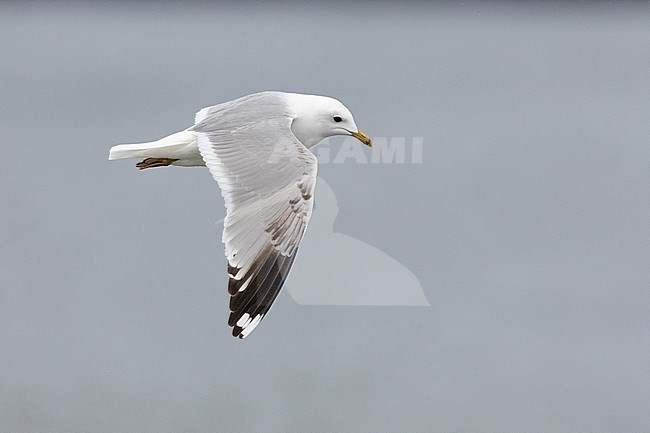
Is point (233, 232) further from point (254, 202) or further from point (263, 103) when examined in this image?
point (263, 103)

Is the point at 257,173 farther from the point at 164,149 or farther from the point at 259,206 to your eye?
the point at 164,149

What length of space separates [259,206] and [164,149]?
9.4 inches

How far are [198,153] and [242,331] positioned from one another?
1.23 feet

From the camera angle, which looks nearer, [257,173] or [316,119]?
[257,173]

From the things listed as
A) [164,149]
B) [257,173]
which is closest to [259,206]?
[257,173]

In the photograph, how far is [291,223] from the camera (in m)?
1.34

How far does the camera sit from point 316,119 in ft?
5.09

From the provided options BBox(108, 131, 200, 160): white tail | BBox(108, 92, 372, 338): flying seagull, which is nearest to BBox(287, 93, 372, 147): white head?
BBox(108, 92, 372, 338): flying seagull

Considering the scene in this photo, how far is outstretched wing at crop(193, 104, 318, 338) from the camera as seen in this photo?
129 cm

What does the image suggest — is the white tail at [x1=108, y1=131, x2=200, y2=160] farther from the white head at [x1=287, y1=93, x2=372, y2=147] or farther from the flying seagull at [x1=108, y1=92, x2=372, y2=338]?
the white head at [x1=287, y1=93, x2=372, y2=147]

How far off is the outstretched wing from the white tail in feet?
0.18

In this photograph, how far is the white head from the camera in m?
1.54

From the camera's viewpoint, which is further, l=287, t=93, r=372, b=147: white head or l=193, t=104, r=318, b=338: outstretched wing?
l=287, t=93, r=372, b=147: white head

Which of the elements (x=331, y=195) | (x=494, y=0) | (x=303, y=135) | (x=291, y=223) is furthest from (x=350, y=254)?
(x=291, y=223)
